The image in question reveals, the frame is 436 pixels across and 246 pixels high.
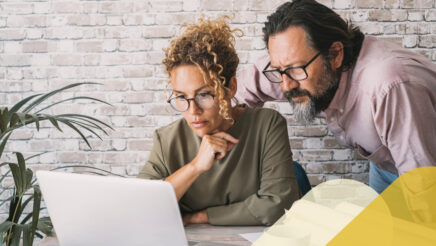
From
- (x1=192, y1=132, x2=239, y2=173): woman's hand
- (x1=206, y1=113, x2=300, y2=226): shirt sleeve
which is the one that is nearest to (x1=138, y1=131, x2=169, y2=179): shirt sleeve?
(x1=192, y1=132, x2=239, y2=173): woman's hand

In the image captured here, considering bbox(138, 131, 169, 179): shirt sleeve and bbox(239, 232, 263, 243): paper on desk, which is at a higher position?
bbox(138, 131, 169, 179): shirt sleeve

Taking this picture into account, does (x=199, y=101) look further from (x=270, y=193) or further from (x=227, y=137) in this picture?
(x=270, y=193)

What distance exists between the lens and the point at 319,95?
5.49 ft

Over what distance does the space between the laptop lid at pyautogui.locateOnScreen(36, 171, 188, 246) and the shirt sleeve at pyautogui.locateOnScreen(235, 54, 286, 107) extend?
1.13 metres

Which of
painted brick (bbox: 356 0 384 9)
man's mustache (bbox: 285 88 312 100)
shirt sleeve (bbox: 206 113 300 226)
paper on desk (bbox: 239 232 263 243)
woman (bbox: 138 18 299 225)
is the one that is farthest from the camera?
painted brick (bbox: 356 0 384 9)

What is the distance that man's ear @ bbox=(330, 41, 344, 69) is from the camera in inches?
65.9

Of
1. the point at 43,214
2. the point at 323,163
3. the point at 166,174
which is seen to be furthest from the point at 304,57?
the point at 43,214

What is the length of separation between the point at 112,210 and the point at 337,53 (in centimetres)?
115

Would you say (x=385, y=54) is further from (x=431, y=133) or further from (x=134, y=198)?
(x=134, y=198)

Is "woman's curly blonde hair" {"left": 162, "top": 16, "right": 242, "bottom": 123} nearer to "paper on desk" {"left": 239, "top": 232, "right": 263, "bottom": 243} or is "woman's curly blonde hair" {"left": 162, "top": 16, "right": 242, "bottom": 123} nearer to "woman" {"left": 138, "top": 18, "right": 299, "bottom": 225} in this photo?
"woman" {"left": 138, "top": 18, "right": 299, "bottom": 225}

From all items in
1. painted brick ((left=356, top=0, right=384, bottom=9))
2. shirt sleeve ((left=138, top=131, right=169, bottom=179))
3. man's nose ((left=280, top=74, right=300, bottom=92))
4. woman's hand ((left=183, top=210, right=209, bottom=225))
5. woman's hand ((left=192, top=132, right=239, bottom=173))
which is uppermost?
painted brick ((left=356, top=0, right=384, bottom=9))

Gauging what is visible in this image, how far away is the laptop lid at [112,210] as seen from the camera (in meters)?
0.92

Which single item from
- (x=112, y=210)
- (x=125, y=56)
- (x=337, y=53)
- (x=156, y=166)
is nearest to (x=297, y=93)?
(x=337, y=53)

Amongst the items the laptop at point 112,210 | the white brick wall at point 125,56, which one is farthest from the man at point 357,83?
the laptop at point 112,210
